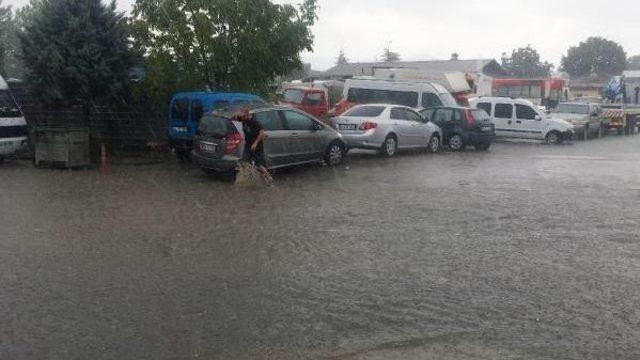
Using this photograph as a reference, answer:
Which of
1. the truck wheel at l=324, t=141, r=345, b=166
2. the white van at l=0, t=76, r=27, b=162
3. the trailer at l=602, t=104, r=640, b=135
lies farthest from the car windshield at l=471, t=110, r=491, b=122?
the white van at l=0, t=76, r=27, b=162

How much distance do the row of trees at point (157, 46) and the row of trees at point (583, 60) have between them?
78.9 meters

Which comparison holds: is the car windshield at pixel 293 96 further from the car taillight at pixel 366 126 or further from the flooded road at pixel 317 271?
the flooded road at pixel 317 271

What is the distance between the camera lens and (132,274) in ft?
23.6

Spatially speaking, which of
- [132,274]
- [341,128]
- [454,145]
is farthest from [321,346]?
[454,145]

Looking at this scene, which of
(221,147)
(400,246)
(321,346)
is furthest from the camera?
(221,147)

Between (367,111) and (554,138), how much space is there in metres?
10.1

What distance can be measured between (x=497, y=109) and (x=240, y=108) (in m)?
15.7

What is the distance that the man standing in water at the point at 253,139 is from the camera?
45.2ft

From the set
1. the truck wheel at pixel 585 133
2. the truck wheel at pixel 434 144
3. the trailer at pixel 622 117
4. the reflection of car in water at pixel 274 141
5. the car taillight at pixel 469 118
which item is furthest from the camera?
the trailer at pixel 622 117

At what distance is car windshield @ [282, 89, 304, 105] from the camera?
83.4 ft

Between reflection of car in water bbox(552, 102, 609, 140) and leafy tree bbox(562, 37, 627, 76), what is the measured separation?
73177 millimetres

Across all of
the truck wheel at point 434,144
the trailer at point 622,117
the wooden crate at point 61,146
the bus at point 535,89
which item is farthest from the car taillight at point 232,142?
the bus at point 535,89

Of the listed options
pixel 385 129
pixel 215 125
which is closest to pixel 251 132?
pixel 215 125

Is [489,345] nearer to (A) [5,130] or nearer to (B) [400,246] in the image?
(B) [400,246]
